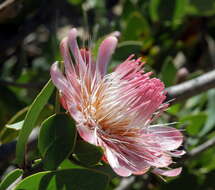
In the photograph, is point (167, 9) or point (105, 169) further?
point (167, 9)

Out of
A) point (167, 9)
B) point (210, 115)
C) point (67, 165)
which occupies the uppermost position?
point (67, 165)

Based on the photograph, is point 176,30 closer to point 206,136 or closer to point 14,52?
point 206,136

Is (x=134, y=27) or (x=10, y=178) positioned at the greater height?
(x=10, y=178)

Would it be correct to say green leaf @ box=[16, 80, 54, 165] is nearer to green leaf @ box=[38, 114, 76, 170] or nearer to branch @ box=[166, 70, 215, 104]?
green leaf @ box=[38, 114, 76, 170]

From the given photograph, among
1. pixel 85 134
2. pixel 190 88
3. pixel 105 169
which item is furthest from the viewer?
pixel 190 88

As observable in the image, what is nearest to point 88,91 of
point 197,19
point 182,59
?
point 197,19

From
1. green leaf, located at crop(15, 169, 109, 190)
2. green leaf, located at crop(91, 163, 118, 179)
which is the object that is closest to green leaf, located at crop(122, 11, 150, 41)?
green leaf, located at crop(91, 163, 118, 179)

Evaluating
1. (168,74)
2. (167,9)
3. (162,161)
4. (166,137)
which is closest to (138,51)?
(168,74)

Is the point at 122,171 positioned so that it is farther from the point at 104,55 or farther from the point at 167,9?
the point at 167,9
